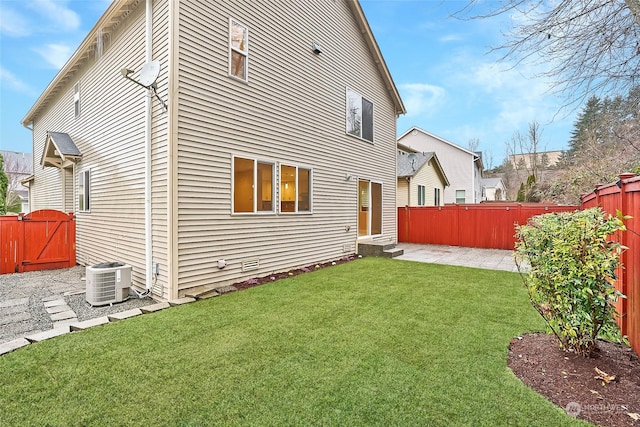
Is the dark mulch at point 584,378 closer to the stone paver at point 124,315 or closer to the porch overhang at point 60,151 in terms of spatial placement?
the stone paver at point 124,315

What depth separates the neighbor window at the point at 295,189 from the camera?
23.3 feet

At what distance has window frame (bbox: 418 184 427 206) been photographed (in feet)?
52.5

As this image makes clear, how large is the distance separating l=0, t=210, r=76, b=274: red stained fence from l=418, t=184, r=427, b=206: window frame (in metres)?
14.1

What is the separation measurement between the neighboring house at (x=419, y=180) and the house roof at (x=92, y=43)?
11.7 meters

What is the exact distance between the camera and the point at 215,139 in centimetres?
559

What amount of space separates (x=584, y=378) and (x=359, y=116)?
339 inches

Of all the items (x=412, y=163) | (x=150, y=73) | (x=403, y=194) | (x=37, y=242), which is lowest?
(x=37, y=242)

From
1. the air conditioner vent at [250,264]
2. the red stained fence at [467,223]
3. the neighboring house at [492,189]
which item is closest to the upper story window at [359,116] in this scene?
the red stained fence at [467,223]

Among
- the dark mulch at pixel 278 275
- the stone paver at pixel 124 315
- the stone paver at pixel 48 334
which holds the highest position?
the dark mulch at pixel 278 275

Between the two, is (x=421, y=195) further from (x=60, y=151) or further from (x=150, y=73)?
(x=60, y=151)

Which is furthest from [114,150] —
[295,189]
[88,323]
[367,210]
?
[367,210]

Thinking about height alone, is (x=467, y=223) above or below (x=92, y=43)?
below

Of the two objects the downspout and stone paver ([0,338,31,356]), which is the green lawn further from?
the downspout

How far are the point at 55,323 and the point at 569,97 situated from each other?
26.2 ft
